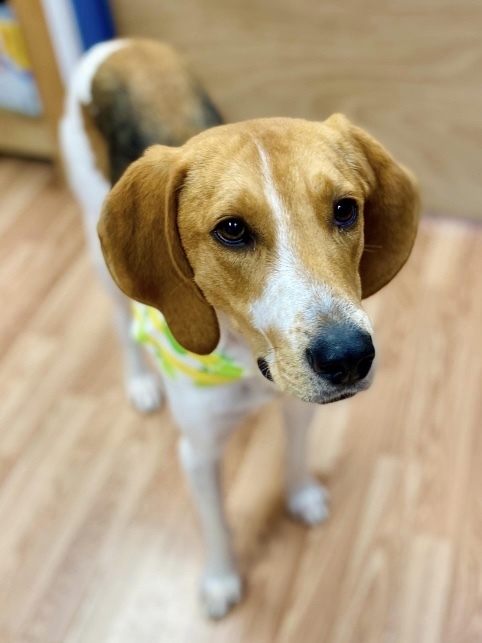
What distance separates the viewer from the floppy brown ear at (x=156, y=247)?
44.4 inches

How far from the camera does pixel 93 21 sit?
251 cm

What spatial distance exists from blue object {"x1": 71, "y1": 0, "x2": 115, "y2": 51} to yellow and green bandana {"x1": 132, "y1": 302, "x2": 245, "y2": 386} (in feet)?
5.20

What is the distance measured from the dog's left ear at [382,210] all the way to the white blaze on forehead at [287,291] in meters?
0.22

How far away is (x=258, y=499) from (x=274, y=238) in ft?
3.47

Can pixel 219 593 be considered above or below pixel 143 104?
below

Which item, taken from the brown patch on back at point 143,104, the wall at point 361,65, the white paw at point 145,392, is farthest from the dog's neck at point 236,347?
the wall at point 361,65

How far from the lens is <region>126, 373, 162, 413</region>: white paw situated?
81.2 inches

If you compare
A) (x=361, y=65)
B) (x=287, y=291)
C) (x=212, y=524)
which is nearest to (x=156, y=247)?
(x=287, y=291)

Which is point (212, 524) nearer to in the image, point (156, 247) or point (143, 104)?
point (156, 247)

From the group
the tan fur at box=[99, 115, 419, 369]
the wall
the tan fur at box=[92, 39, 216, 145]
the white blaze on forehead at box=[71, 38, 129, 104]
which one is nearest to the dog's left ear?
the tan fur at box=[99, 115, 419, 369]

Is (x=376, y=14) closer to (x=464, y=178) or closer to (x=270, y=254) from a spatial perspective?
(x=464, y=178)

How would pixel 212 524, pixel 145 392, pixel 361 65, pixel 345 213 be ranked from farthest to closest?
pixel 361 65 < pixel 145 392 < pixel 212 524 < pixel 345 213

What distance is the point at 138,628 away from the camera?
164 cm

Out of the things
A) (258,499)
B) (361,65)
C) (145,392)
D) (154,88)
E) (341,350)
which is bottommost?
(258,499)
